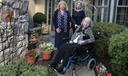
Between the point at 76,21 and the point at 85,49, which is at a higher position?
the point at 76,21

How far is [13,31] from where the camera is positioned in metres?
6.68

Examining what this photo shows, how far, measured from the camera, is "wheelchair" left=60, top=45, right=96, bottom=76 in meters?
6.53

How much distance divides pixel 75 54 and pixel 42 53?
48.8 inches

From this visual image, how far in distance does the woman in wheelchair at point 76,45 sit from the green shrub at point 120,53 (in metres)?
0.75

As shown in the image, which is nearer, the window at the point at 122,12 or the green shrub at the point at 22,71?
the green shrub at the point at 22,71

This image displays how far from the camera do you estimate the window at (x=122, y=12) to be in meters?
11.0

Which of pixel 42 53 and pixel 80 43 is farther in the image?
pixel 42 53

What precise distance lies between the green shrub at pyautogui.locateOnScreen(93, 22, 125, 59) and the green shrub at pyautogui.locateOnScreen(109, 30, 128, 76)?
47.1 inches

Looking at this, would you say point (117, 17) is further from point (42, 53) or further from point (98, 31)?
point (42, 53)

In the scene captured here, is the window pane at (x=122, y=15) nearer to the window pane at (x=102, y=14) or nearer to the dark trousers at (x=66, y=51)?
the window pane at (x=102, y=14)

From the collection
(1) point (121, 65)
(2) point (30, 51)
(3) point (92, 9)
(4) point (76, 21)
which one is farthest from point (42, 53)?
(3) point (92, 9)

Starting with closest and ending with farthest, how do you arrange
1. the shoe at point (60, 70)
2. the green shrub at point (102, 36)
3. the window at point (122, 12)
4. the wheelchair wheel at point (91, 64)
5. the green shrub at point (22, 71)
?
1. the green shrub at point (22, 71)
2. the shoe at point (60, 70)
3. the wheelchair wheel at point (91, 64)
4. the green shrub at point (102, 36)
5. the window at point (122, 12)

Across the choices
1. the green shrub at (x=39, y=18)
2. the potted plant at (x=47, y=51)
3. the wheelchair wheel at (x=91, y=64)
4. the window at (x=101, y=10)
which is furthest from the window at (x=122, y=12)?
the wheelchair wheel at (x=91, y=64)

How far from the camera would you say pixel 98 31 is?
25.4 feet
